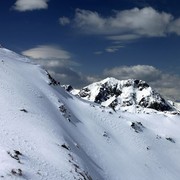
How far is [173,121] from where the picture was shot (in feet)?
267

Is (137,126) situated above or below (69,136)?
above

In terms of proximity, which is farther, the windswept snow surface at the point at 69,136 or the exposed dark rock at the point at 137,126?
the exposed dark rock at the point at 137,126

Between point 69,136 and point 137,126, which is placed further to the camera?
point 137,126

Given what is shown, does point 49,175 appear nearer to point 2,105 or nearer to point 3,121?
point 3,121

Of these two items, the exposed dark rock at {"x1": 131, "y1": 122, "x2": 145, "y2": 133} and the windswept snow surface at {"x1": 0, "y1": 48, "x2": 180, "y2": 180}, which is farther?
the exposed dark rock at {"x1": 131, "y1": 122, "x2": 145, "y2": 133}

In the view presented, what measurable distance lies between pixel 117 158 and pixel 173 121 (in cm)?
3072

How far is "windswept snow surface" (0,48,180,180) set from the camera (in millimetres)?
31095

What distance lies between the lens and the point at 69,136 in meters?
46.4

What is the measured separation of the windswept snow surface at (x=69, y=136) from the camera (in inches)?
1224

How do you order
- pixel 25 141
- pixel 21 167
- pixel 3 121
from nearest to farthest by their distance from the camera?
pixel 21 167 → pixel 25 141 → pixel 3 121

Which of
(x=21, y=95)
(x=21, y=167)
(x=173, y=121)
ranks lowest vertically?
(x=21, y=167)

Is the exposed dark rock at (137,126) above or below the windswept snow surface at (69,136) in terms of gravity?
above

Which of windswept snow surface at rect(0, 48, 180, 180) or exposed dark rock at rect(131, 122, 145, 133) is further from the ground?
exposed dark rock at rect(131, 122, 145, 133)

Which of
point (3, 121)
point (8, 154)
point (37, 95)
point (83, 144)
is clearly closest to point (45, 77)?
point (37, 95)
